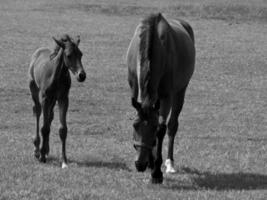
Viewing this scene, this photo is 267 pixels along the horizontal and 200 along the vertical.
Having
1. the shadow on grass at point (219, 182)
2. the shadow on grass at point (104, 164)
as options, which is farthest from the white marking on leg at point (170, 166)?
the shadow on grass at point (104, 164)

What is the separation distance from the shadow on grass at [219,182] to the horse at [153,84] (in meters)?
0.30

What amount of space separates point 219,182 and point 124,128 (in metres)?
4.55

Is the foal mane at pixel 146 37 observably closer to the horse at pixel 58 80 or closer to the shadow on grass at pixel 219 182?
the horse at pixel 58 80

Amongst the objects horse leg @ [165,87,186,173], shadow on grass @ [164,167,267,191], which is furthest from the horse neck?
shadow on grass @ [164,167,267,191]

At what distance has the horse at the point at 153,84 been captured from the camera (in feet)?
25.4

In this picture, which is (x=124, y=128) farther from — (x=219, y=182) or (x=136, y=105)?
(x=136, y=105)

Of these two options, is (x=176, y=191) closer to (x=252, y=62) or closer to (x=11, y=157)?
(x=11, y=157)

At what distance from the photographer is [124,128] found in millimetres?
12992

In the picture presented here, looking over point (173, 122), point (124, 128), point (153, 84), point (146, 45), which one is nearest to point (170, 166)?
point (173, 122)

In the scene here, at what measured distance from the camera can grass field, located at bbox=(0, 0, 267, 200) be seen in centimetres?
817

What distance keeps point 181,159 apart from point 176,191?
2206 mm

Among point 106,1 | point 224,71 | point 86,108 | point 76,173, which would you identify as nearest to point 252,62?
point 224,71

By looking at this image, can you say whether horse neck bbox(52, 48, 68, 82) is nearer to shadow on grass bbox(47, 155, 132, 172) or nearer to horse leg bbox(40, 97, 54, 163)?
horse leg bbox(40, 97, 54, 163)

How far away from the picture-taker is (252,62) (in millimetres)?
23984
